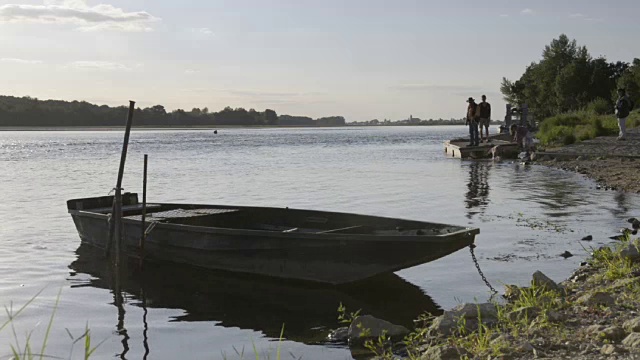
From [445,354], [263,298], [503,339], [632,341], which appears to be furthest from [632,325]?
[263,298]

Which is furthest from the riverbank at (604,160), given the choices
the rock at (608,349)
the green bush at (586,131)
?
the rock at (608,349)

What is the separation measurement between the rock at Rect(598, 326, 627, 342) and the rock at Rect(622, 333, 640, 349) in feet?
0.79

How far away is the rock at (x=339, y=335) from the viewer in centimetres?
946

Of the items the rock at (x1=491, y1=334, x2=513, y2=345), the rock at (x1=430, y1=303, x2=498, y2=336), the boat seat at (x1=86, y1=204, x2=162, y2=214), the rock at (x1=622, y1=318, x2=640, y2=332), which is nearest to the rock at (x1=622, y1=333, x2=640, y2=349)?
the rock at (x1=622, y1=318, x2=640, y2=332)

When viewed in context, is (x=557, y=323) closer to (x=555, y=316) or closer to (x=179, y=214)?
(x=555, y=316)

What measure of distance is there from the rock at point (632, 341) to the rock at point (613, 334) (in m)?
0.24

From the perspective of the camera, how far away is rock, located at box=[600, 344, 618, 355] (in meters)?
6.51

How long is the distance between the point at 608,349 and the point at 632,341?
27 centimetres

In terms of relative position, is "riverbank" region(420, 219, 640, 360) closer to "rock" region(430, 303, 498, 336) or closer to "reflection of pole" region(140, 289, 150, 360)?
"rock" region(430, 303, 498, 336)

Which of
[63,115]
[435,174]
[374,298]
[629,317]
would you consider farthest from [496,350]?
[63,115]

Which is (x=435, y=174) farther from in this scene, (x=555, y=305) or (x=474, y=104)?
(x=555, y=305)

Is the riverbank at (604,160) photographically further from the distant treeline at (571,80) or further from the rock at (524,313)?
the distant treeline at (571,80)

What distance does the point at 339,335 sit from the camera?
9.62 meters

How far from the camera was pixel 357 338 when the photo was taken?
916cm
